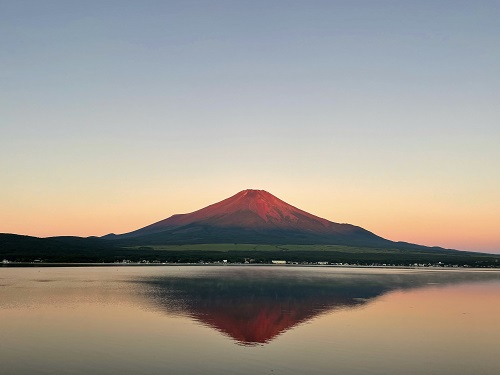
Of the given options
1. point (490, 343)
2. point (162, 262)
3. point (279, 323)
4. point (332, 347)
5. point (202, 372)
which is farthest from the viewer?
point (162, 262)

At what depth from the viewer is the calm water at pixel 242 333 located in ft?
91.1

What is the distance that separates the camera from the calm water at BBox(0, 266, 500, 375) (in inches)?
1093

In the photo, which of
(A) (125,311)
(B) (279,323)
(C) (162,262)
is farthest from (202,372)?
(C) (162,262)

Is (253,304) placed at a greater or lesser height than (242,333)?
greater

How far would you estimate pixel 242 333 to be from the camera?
124 feet

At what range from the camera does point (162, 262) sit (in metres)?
189

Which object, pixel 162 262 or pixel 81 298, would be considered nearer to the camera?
pixel 81 298

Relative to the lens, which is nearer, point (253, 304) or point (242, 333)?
point (242, 333)

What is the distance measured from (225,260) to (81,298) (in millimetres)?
136396

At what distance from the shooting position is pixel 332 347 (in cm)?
3278

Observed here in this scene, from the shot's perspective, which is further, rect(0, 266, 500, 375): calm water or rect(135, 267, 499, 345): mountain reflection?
rect(135, 267, 499, 345): mountain reflection

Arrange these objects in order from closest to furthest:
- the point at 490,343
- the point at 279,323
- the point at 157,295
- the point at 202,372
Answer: the point at 202,372 → the point at 490,343 → the point at 279,323 → the point at 157,295

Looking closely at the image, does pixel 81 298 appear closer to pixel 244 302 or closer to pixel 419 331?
pixel 244 302

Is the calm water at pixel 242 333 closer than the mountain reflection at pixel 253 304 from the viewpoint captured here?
Yes
